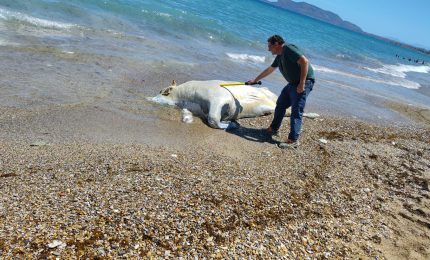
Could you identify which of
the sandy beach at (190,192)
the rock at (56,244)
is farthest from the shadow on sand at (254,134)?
the rock at (56,244)

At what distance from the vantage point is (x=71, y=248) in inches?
137

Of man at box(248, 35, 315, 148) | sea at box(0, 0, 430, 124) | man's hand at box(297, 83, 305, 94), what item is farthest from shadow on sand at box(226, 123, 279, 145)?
sea at box(0, 0, 430, 124)

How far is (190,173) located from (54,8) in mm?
14758

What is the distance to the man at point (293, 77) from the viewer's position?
6676 millimetres

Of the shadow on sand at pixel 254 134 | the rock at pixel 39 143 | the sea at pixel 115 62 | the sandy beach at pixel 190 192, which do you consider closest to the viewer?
the sandy beach at pixel 190 192

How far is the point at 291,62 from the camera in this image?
6.77m

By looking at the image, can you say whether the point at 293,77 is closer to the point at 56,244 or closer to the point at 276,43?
the point at 276,43

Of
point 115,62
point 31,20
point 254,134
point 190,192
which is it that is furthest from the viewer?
point 31,20

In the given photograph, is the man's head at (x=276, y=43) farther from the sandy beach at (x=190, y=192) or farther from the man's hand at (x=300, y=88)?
the sandy beach at (x=190, y=192)

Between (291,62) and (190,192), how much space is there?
10.7ft

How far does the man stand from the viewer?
668cm

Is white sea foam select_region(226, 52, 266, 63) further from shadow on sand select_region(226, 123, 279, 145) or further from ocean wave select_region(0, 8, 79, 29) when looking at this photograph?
shadow on sand select_region(226, 123, 279, 145)

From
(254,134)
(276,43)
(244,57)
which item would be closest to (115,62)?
(254,134)

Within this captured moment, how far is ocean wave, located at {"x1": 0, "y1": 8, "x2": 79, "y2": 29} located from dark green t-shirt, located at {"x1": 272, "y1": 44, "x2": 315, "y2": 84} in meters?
10.4
